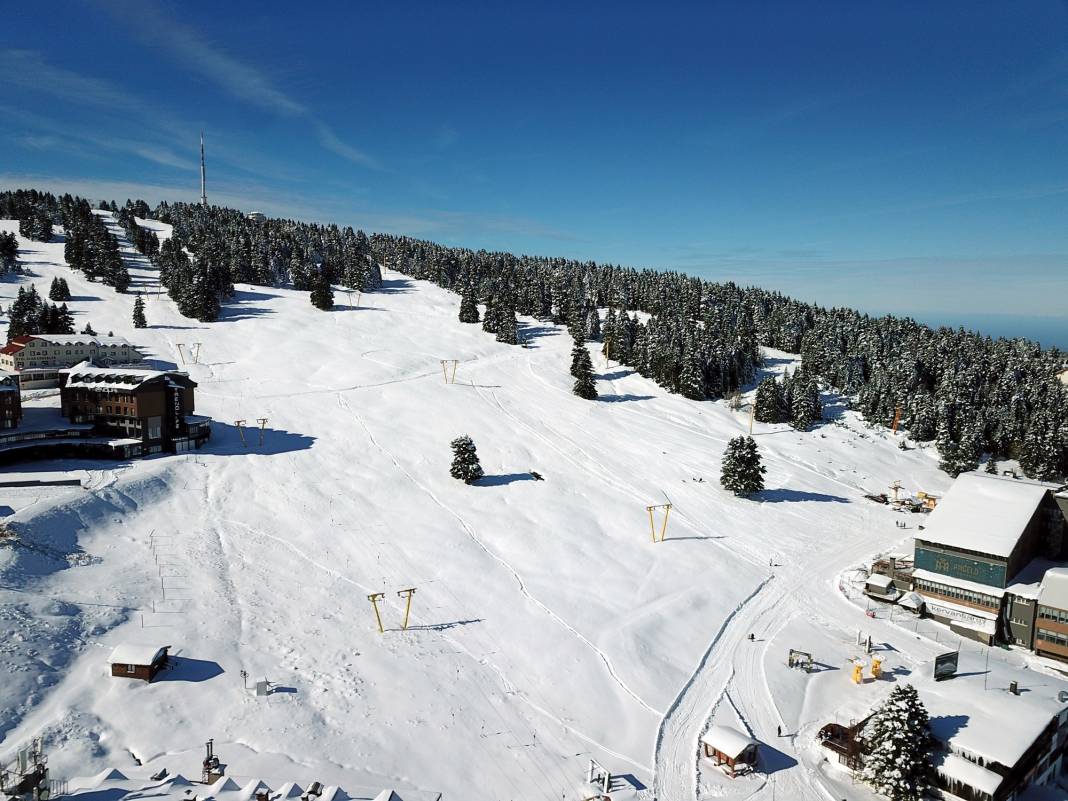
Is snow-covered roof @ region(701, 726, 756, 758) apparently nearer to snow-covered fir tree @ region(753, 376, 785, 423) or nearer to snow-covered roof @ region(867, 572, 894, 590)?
snow-covered roof @ region(867, 572, 894, 590)

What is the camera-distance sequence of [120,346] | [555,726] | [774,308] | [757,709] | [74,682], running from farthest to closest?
[774,308], [120,346], [757,709], [555,726], [74,682]

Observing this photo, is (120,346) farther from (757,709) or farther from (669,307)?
(669,307)

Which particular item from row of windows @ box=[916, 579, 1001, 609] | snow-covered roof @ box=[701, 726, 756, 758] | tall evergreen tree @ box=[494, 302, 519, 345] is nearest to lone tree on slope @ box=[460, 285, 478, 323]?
tall evergreen tree @ box=[494, 302, 519, 345]

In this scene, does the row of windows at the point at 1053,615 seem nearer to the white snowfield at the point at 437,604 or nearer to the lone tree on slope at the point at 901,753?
the white snowfield at the point at 437,604

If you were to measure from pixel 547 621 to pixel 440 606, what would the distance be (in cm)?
621

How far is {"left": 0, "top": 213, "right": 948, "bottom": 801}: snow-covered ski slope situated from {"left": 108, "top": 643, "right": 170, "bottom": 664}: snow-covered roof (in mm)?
859

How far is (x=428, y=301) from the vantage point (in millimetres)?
128250

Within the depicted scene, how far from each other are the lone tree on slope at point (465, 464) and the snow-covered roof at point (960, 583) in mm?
32997

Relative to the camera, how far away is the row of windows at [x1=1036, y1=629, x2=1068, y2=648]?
116ft

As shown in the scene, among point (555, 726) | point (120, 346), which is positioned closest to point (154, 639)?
point (555, 726)

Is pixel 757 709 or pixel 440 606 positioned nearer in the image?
pixel 757 709

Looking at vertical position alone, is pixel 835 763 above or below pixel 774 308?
below

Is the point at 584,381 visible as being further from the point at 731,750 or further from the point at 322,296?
the point at 731,750

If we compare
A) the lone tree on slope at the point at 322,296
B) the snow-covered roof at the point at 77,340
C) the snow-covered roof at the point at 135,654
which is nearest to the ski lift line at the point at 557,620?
the snow-covered roof at the point at 135,654
